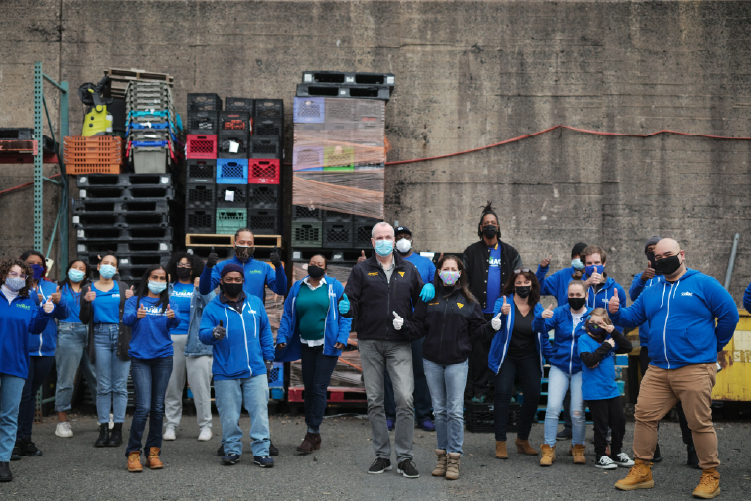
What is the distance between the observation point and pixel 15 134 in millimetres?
10781

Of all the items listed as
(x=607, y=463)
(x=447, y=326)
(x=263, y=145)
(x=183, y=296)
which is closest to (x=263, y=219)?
(x=263, y=145)

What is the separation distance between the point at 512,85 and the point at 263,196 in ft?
16.0

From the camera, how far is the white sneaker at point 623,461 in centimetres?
734

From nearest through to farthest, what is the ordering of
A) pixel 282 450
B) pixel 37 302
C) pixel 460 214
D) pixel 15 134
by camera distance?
1. pixel 37 302
2. pixel 282 450
3. pixel 15 134
4. pixel 460 214

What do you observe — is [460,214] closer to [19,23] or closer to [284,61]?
[284,61]

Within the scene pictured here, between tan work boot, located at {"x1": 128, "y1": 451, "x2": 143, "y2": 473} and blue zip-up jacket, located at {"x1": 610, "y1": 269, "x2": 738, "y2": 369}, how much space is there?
4.93 m

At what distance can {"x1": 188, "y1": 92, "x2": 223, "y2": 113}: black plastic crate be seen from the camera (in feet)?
36.2

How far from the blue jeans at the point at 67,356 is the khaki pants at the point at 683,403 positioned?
21.7 feet

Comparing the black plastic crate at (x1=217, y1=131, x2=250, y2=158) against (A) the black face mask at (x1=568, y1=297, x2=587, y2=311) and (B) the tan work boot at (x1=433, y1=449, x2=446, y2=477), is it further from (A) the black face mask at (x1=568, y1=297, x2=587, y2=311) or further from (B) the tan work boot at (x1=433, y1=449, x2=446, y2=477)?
(B) the tan work boot at (x1=433, y1=449, x2=446, y2=477)

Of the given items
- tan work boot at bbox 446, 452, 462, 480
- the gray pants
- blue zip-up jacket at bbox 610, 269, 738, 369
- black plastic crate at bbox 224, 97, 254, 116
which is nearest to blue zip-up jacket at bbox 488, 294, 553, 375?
the gray pants

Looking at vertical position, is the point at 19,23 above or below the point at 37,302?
above

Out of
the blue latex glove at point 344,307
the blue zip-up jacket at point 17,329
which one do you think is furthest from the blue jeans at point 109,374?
the blue latex glove at point 344,307

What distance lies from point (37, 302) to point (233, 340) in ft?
6.43

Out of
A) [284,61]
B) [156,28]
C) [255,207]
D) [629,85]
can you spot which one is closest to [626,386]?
[629,85]
